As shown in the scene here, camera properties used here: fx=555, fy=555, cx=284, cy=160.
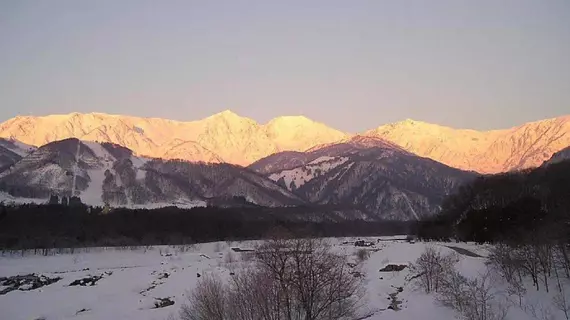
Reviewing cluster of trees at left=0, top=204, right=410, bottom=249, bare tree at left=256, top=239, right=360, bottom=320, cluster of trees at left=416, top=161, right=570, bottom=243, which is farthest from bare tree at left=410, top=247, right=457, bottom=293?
cluster of trees at left=0, top=204, right=410, bottom=249

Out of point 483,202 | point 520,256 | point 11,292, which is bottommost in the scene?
point 11,292

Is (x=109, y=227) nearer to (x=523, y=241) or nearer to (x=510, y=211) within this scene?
(x=510, y=211)

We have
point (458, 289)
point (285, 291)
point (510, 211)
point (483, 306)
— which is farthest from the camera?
point (510, 211)

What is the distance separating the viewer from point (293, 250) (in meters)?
27.8

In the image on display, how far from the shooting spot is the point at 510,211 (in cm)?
7469

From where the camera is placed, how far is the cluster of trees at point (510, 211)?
171ft

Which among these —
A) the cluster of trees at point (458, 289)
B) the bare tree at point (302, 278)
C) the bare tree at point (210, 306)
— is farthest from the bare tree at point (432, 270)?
the bare tree at point (210, 306)

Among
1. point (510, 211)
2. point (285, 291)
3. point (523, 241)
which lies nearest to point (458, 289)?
point (523, 241)

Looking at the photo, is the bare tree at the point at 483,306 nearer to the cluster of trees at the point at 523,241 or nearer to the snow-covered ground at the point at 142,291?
the cluster of trees at the point at 523,241

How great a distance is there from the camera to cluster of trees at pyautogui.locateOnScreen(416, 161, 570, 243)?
52.0 metres

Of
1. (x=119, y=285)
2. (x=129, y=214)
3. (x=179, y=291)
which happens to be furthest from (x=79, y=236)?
(x=179, y=291)

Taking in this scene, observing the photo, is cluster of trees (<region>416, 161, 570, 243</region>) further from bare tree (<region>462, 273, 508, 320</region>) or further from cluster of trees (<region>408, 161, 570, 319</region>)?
bare tree (<region>462, 273, 508, 320</region>)

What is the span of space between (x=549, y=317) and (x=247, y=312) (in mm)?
20193

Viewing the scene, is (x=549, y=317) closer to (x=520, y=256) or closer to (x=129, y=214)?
(x=520, y=256)
